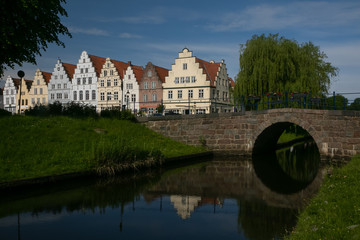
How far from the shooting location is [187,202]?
11359 millimetres

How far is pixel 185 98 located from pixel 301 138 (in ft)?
65.5

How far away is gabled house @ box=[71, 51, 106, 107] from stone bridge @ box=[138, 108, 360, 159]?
125 ft

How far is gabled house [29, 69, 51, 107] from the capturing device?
6769 cm

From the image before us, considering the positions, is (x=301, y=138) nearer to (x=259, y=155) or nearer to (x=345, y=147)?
(x=259, y=155)

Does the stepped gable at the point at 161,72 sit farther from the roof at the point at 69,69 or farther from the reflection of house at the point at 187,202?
the reflection of house at the point at 187,202

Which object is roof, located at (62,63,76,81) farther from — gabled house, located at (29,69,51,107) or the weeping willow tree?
the weeping willow tree

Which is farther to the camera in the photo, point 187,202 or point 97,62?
point 97,62

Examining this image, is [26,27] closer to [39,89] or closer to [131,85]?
[131,85]

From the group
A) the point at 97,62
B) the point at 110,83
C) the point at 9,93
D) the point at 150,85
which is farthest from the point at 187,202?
the point at 9,93

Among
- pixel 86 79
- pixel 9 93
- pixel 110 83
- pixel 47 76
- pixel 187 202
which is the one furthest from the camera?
pixel 9 93

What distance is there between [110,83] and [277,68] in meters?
35.4

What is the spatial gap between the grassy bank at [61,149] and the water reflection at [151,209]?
996 millimetres

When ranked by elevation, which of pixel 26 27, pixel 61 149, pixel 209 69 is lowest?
pixel 61 149

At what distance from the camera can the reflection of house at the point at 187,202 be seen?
33.8 ft
